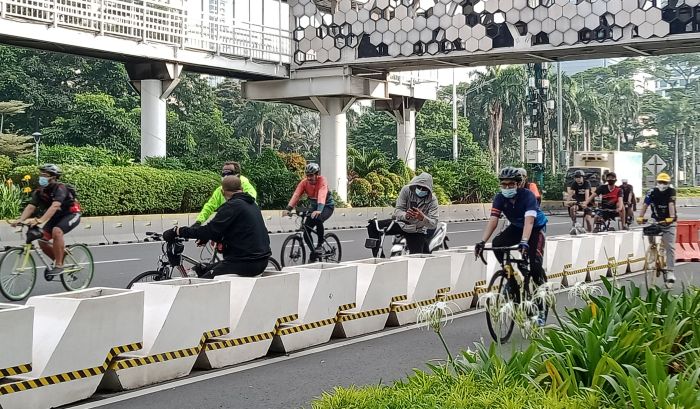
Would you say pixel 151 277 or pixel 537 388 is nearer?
pixel 537 388

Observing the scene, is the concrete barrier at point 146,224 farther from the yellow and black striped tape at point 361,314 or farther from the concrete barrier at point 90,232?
the yellow and black striped tape at point 361,314

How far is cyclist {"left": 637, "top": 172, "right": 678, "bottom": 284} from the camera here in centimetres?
1561

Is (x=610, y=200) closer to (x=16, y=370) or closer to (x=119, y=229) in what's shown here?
(x=119, y=229)

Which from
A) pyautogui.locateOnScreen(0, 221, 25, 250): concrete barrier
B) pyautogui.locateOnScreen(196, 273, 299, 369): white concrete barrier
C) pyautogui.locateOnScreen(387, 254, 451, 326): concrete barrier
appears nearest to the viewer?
pyautogui.locateOnScreen(196, 273, 299, 369): white concrete barrier

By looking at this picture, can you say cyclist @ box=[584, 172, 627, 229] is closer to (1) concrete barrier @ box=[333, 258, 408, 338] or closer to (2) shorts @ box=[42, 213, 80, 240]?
(1) concrete barrier @ box=[333, 258, 408, 338]

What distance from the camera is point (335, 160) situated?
37.4m

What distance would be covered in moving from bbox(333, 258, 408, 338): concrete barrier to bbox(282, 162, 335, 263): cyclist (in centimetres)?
433

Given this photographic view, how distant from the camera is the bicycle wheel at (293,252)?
16.0 m

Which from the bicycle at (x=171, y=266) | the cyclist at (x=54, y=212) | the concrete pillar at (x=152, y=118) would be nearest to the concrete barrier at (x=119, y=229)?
the concrete pillar at (x=152, y=118)

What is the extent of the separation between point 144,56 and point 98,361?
905 inches

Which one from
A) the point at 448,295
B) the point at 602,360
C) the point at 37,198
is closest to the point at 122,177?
the point at 37,198

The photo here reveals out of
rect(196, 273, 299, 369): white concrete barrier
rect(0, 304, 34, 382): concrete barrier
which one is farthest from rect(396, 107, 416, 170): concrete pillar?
rect(0, 304, 34, 382): concrete barrier

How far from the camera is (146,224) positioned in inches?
1005

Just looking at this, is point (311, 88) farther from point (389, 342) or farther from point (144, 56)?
point (389, 342)
